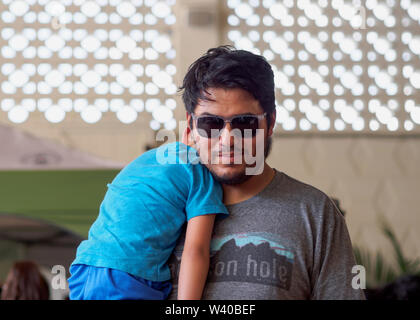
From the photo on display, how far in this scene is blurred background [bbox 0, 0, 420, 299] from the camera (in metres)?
2.48

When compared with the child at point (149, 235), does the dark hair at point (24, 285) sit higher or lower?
lower

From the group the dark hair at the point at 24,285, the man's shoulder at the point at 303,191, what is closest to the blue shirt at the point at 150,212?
the man's shoulder at the point at 303,191

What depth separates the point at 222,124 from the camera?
751 millimetres

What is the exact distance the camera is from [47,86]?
2650mm

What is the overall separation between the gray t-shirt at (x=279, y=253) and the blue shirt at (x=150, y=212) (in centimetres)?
4

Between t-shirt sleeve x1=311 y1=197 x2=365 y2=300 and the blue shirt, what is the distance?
5.5 inches

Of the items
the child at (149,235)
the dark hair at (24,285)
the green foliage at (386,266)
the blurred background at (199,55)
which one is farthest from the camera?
the green foliage at (386,266)

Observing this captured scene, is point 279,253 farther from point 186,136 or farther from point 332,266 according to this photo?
point 186,136

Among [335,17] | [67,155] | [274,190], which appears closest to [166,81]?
[67,155]

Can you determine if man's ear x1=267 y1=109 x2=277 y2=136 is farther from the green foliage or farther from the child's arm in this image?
the green foliage

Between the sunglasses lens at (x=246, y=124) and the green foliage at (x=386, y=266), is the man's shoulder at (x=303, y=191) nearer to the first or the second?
the sunglasses lens at (x=246, y=124)

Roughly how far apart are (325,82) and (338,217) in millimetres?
1711

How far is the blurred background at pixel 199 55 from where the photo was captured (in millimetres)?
2477

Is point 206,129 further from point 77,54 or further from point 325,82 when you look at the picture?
point 77,54
